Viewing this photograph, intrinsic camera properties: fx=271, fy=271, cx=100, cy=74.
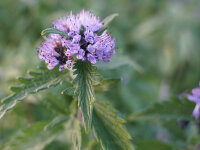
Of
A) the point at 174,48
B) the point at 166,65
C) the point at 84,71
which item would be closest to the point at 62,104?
the point at 84,71

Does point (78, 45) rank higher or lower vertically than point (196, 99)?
higher

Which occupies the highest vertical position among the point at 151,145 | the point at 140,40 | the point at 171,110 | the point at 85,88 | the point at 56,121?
the point at 140,40

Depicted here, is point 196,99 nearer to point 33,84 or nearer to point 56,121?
point 56,121

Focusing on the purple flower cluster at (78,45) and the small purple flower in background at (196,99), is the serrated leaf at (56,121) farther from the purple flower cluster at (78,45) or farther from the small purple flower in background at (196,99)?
the small purple flower in background at (196,99)

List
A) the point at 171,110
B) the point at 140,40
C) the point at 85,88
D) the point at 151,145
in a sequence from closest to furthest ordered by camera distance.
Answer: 1. the point at 85,88
2. the point at 171,110
3. the point at 151,145
4. the point at 140,40

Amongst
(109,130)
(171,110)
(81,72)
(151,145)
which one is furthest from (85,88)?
(151,145)

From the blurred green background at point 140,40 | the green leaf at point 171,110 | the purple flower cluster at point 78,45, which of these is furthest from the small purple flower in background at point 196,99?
the blurred green background at point 140,40

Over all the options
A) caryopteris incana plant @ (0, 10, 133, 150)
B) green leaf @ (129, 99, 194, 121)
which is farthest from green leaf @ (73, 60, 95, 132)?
green leaf @ (129, 99, 194, 121)
